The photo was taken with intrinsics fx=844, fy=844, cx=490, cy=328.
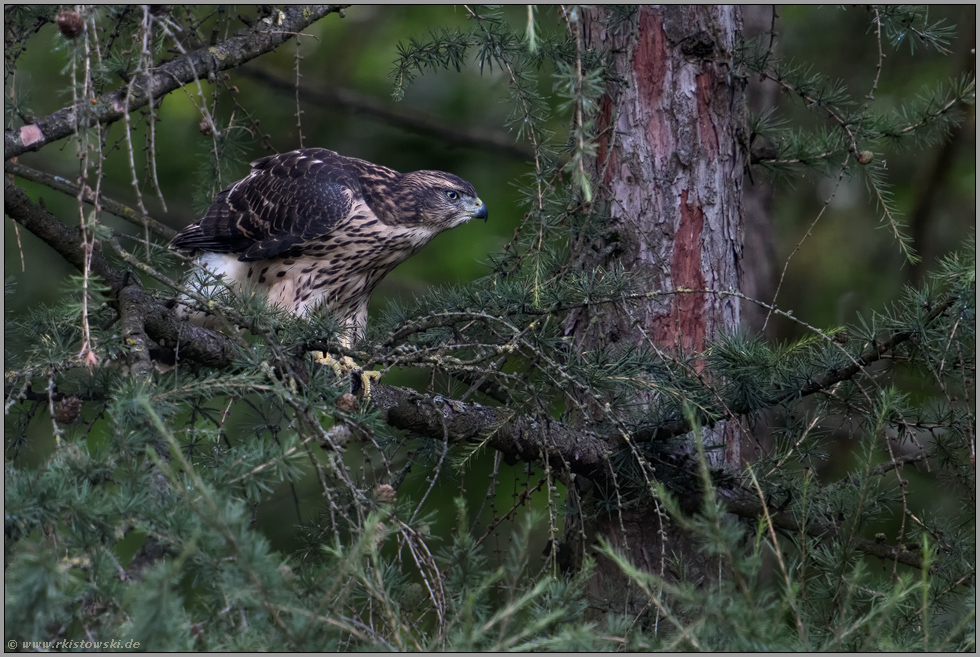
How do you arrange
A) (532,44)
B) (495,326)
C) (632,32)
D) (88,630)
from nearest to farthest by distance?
(88,630) → (532,44) → (495,326) → (632,32)

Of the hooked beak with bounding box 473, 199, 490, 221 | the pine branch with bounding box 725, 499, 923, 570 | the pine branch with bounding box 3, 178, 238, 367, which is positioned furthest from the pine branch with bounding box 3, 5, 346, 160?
the pine branch with bounding box 725, 499, 923, 570

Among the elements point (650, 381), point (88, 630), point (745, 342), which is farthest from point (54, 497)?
point (745, 342)

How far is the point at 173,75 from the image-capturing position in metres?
2.49

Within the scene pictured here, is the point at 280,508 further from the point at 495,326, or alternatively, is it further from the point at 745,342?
the point at 745,342

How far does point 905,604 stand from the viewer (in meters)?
2.07

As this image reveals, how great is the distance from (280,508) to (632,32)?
12.9 feet

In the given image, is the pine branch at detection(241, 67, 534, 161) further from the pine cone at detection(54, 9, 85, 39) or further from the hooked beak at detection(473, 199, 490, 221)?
the pine cone at detection(54, 9, 85, 39)

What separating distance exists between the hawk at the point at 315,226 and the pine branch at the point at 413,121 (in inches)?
47.6

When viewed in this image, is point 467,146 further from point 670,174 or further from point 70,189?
point 70,189

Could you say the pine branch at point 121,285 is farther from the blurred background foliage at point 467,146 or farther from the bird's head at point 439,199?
the blurred background foliage at point 467,146

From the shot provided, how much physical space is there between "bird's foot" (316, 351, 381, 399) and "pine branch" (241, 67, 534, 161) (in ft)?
7.86

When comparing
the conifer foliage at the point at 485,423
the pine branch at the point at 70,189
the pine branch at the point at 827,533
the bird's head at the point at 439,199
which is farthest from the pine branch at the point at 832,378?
the bird's head at the point at 439,199

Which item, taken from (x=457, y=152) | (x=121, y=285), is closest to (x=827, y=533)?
(x=121, y=285)

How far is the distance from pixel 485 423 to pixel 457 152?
→ 3594 mm
